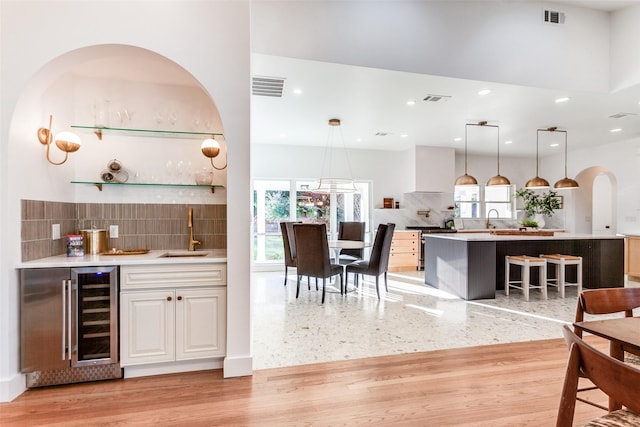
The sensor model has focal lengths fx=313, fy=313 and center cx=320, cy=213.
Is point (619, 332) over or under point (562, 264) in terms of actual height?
over

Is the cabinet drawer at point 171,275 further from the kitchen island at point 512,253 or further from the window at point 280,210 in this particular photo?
the window at point 280,210

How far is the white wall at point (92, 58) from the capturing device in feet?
6.70

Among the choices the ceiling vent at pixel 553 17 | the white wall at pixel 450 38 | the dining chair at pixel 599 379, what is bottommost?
the dining chair at pixel 599 379

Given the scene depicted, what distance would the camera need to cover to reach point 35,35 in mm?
2088

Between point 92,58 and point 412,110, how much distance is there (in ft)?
12.7

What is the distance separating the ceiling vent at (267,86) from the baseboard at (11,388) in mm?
3250

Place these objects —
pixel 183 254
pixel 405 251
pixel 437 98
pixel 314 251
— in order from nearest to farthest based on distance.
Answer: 1. pixel 183 254
2. pixel 437 98
3. pixel 314 251
4. pixel 405 251

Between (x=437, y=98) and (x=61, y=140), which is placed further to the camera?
(x=437, y=98)

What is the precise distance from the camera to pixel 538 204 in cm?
753

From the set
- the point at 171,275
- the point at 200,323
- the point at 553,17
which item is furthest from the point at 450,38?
the point at 200,323

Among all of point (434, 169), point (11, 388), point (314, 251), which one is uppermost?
point (434, 169)

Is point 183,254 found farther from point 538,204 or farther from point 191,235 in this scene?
point 538,204

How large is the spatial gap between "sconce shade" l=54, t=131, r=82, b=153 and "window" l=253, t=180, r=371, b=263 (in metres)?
4.35

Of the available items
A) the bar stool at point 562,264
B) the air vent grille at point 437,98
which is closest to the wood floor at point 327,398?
the bar stool at point 562,264
